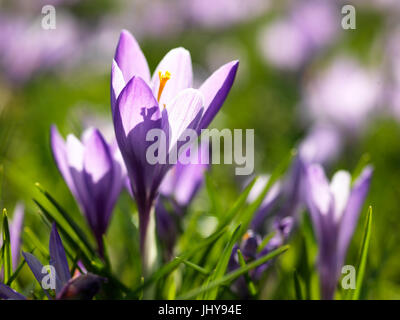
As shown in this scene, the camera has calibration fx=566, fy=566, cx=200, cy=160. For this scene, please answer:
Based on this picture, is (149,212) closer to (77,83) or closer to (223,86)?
(223,86)

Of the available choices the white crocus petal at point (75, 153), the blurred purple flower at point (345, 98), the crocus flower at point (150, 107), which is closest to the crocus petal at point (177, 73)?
the crocus flower at point (150, 107)

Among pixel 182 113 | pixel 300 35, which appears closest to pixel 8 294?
pixel 182 113

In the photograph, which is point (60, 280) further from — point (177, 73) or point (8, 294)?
point (177, 73)

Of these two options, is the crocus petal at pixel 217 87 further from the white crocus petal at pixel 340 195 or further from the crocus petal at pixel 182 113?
the white crocus petal at pixel 340 195

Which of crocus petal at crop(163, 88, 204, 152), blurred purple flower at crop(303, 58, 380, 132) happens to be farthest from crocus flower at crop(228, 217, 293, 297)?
blurred purple flower at crop(303, 58, 380, 132)

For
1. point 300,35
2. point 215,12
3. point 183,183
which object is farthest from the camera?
point 215,12

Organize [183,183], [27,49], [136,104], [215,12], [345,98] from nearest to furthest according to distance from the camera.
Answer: [136,104] → [183,183] → [345,98] → [27,49] → [215,12]
